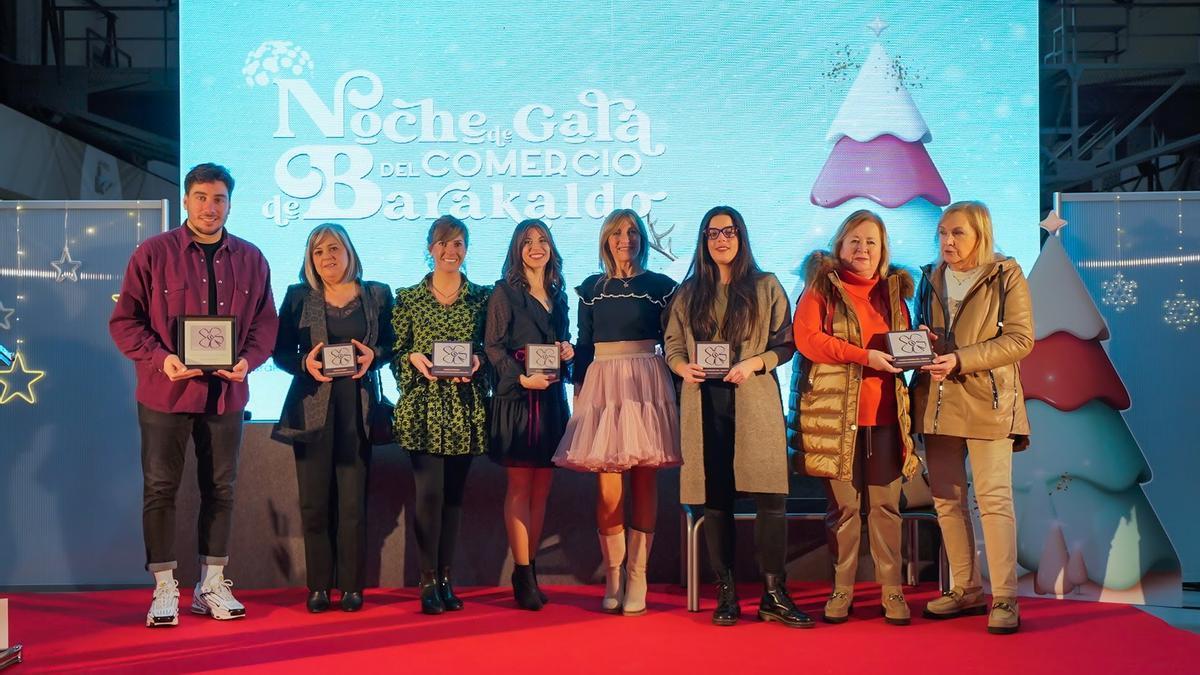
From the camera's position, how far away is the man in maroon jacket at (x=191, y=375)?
3.61 m

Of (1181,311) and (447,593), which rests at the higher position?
(1181,311)

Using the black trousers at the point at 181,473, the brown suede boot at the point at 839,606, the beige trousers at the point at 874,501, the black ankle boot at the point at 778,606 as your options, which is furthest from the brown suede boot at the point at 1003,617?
the black trousers at the point at 181,473

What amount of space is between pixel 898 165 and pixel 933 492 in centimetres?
253

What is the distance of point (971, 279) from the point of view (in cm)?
357

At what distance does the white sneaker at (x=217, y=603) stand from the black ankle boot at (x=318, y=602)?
23 cm

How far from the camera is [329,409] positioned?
12.7 feet

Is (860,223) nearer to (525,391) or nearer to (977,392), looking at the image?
(977,392)

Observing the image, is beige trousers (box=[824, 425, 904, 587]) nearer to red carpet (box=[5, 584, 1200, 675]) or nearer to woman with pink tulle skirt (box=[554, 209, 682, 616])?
red carpet (box=[5, 584, 1200, 675])

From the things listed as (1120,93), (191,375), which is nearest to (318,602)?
(191,375)

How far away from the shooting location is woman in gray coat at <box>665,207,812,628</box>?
140 inches

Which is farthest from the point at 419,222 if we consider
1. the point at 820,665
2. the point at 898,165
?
the point at 820,665

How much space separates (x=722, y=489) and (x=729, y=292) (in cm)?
66

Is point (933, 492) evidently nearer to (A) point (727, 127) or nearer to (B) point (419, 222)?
(A) point (727, 127)

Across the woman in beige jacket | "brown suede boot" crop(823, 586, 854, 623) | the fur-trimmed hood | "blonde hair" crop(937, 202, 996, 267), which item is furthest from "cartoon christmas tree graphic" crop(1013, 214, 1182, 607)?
"brown suede boot" crop(823, 586, 854, 623)
